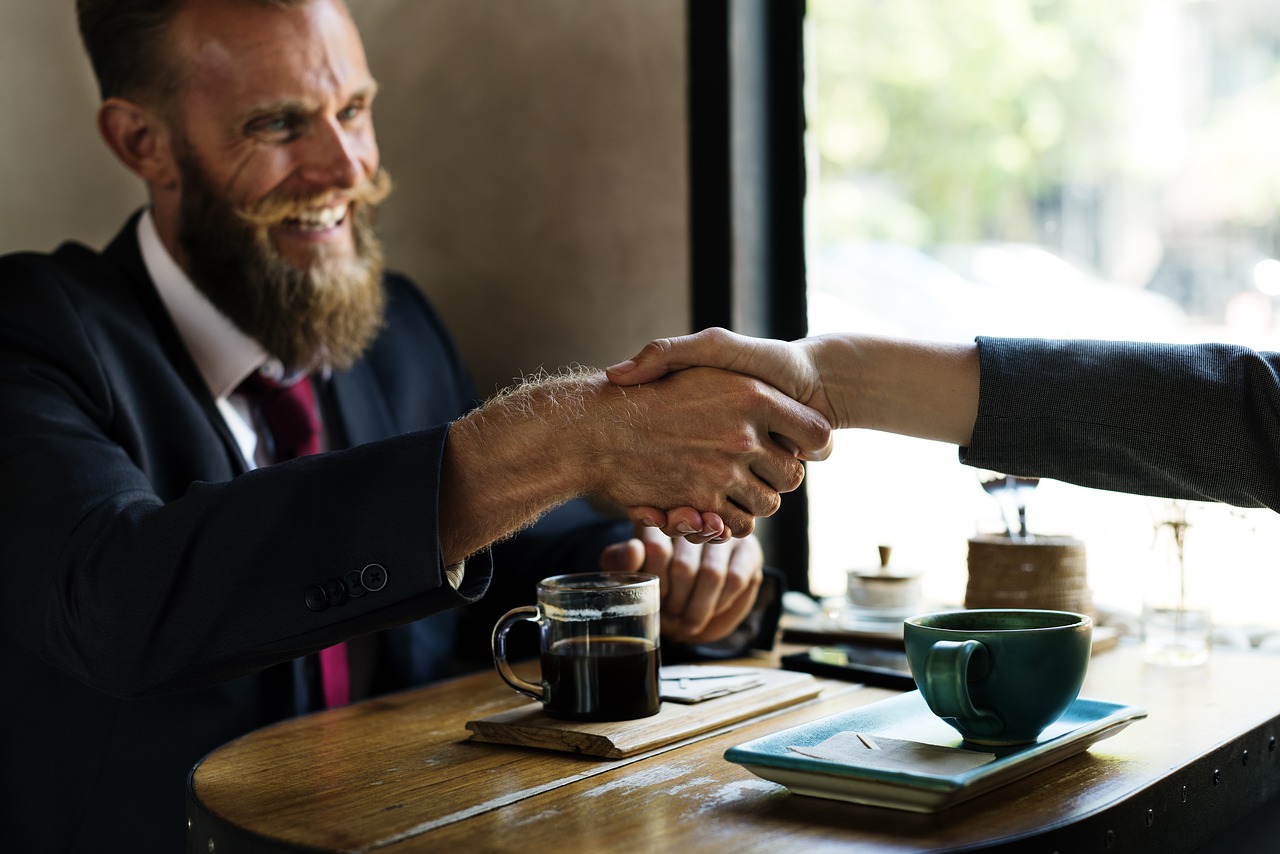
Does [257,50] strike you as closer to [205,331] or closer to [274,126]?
[274,126]

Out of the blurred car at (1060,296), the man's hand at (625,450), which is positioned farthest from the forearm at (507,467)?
the blurred car at (1060,296)

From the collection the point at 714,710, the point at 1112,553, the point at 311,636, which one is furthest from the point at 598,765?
the point at 1112,553

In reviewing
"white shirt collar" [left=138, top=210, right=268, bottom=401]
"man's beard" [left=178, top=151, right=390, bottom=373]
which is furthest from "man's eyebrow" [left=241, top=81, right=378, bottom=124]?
"white shirt collar" [left=138, top=210, right=268, bottom=401]

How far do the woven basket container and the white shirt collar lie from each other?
1042 millimetres

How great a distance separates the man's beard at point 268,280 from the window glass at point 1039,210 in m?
0.76

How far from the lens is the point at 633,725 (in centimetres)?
118

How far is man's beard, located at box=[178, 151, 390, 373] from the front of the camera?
71.4 inches

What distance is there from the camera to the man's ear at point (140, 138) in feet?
6.11

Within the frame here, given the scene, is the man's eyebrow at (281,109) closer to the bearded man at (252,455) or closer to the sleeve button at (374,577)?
the bearded man at (252,455)

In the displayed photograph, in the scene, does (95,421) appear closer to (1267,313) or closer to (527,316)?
(527,316)

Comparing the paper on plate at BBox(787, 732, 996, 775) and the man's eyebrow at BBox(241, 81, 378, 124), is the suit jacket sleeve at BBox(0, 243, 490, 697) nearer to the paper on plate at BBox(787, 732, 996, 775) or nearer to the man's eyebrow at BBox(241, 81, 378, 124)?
the paper on plate at BBox(787, 732, 996, 775)

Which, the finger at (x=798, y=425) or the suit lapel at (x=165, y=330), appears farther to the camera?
the suit lapel at (x=165, y=330)

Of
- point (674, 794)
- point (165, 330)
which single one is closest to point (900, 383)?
point (674, 794)

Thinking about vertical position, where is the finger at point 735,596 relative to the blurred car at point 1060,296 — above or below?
below
